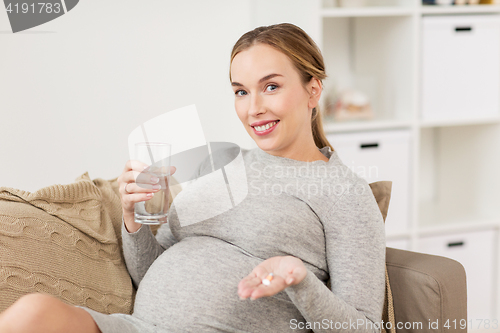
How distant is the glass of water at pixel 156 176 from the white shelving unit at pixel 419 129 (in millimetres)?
1068

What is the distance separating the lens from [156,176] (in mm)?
1045

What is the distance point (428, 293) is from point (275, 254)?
374 mm

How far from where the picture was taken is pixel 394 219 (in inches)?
82.7

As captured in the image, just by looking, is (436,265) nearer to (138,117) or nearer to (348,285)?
(348,285)

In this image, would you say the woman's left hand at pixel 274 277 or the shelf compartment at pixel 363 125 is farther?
the shelf compartment at pixel 363 125

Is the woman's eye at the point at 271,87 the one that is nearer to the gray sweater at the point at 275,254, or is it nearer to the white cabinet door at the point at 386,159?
the gray sweater at the point at 275,254

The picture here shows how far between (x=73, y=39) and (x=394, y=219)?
1496 mm

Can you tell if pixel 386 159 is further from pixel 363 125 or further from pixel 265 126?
pixel 265 126

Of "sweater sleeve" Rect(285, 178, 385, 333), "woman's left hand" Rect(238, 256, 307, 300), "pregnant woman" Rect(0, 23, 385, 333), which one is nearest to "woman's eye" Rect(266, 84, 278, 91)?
"pregnant woman" Rect(0, 23, 385, 333)

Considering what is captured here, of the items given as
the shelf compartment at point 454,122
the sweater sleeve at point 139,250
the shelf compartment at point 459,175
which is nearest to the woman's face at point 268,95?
the sweater sleeve at point 139,250

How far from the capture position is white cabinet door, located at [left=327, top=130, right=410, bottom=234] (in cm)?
199

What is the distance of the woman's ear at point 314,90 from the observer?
49.5 inches

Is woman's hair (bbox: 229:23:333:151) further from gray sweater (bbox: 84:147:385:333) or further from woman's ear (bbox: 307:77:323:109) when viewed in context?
gray sweater (bbox: 84:147:385:333)

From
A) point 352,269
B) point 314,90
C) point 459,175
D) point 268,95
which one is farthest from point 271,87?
point 459,175
